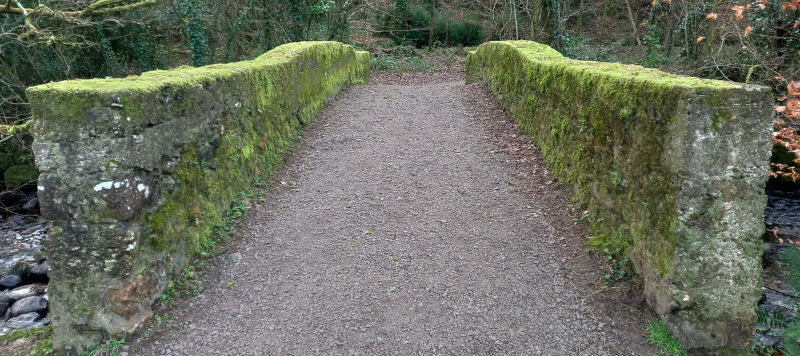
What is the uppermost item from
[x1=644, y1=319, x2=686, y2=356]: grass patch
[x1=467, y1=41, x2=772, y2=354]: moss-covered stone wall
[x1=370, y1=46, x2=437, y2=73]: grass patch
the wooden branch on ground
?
the wooden branch on ground

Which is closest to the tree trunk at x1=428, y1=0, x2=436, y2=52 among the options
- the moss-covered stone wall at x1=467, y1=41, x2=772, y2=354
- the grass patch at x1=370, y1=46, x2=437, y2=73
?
the grass patch at x1=370, y1=46, x2=437, y2=73

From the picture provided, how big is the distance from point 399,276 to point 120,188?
2326 millimetres

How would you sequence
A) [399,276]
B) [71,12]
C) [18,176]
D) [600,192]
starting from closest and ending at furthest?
[399,276] → [600,192] → [71,12] → [18,176]

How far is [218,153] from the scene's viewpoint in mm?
4980

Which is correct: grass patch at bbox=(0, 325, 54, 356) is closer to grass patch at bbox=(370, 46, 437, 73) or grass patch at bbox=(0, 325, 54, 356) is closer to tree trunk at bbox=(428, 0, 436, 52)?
grass patch at bbox=(370, 46, 437, 73)

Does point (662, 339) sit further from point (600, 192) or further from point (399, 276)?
point (399, 276)

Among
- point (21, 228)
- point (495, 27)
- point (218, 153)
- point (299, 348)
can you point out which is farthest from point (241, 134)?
point (495, 27)

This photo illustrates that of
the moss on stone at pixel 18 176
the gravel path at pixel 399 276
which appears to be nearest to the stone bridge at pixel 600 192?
the gravel path at pixel 399 276

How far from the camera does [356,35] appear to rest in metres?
22.7

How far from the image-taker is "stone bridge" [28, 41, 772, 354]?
326cm

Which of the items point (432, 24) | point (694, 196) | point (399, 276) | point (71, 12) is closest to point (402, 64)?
point (432, 24)

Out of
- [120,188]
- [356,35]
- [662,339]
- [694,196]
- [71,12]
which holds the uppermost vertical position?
[356,35]

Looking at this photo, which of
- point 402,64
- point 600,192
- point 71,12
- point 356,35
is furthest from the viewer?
point 356,35

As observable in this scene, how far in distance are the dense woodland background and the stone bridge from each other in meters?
3.06
